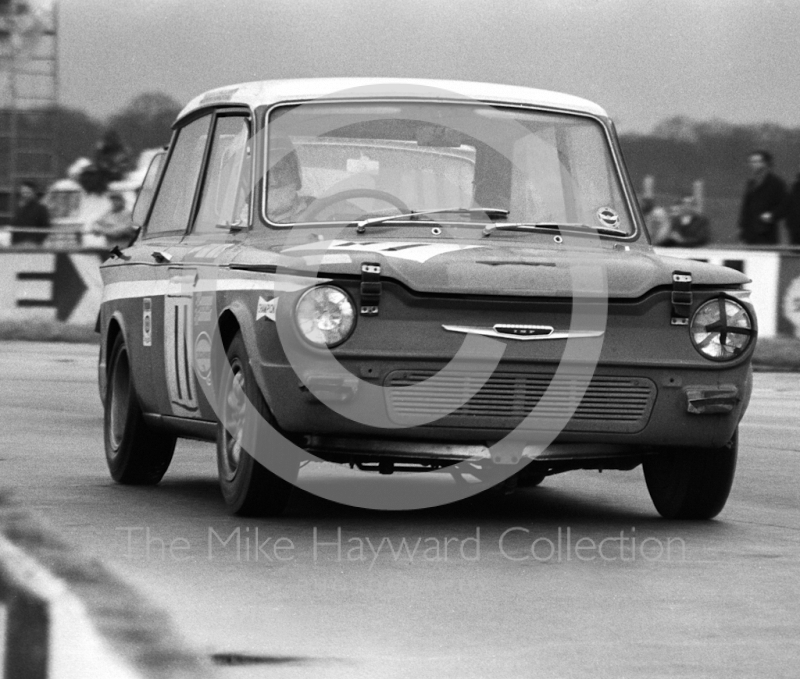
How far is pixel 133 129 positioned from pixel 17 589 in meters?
41.2

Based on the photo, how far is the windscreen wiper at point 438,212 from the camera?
7844mm

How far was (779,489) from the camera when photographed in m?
9.57

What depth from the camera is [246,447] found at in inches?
286

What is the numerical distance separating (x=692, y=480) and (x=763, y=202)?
12.1 meters

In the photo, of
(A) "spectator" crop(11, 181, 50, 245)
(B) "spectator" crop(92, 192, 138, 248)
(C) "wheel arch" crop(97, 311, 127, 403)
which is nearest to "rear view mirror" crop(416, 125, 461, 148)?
(C) "wheel arch" crop(97, 311, 127, 403)

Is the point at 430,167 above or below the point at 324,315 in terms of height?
above

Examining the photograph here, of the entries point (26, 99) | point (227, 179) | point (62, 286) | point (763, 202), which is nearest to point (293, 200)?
point (227, 179)

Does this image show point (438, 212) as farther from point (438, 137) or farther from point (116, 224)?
point (116, 224)

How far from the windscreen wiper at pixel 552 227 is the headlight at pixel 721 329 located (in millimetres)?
1067

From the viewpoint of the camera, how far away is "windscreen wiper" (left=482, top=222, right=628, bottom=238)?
798 cm

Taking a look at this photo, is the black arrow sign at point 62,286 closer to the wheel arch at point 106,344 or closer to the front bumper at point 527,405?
the wheel arch at point 106,344

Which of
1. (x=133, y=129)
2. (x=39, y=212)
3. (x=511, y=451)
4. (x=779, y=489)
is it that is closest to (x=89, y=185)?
(x=39, y=212)

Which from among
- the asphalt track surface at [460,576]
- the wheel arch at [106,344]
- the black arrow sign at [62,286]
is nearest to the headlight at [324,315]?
the asphalt track surface at [460,576]

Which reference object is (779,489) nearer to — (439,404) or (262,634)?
(439,404)
